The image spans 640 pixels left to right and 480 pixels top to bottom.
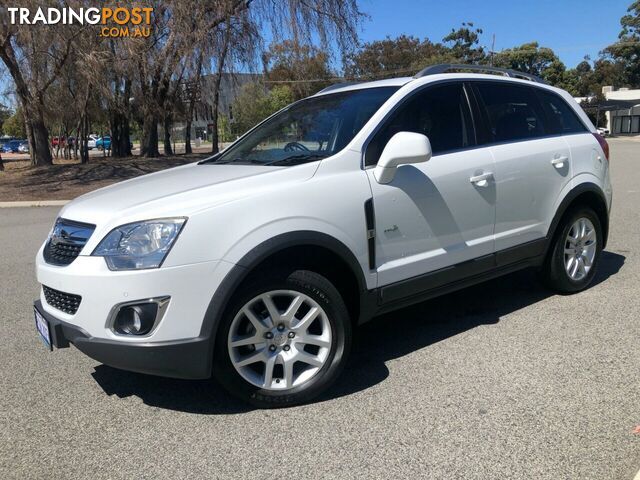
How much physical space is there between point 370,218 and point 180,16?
51.2 feet

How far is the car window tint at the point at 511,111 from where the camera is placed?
438 cm

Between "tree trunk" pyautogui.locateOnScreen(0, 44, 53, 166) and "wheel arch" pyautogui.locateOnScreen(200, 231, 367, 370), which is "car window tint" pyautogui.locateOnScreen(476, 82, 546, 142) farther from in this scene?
"tree trunk" pyautogui.locateOnScreen(0, 44, 53, 166)

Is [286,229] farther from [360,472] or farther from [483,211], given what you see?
[483,211]

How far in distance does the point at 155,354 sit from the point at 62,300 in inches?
27.1

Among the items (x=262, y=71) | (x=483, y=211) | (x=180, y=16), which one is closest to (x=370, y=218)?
(x=483, y=211)

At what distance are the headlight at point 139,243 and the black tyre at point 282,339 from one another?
0.46 metres

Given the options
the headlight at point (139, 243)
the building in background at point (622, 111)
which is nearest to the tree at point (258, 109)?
the building in background at point (622, 111)

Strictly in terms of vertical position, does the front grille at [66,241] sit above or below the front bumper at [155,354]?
above

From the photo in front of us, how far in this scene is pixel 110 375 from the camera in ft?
12.4

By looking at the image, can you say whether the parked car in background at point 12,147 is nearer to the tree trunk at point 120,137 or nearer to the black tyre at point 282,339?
the tree trunk at point 120,137

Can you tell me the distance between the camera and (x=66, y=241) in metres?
3.21

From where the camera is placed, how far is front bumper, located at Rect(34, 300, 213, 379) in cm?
288

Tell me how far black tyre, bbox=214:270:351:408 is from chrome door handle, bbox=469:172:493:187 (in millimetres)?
1390

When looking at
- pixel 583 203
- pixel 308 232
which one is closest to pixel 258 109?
pixel 583 203
